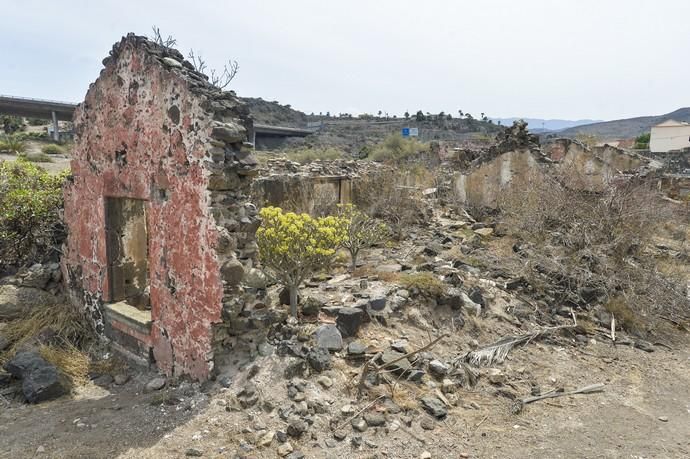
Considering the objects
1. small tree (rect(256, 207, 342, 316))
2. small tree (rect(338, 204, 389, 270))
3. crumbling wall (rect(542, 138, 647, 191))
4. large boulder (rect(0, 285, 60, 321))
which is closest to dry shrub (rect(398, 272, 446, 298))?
small tree (rect(338, 204, 389, 270))

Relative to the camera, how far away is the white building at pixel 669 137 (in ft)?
109

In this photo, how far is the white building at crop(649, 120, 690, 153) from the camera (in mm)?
33312

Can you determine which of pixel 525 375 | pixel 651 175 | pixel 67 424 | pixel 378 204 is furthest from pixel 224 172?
pixel 651 175

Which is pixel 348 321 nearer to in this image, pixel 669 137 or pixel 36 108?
pixel 36 108

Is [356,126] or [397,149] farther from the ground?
[356,126]

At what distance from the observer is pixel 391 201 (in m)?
11.2

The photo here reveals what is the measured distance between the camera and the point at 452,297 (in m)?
5.88

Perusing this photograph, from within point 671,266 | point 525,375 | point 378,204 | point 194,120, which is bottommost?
point 525,375

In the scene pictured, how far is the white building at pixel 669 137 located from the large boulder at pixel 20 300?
37842 mm

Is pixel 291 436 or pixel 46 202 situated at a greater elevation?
pixel 46 202

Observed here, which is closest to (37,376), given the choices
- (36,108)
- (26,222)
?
(26,222)

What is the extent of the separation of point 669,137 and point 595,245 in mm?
33831

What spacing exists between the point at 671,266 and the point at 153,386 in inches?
327

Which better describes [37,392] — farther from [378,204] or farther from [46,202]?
[378,204]
